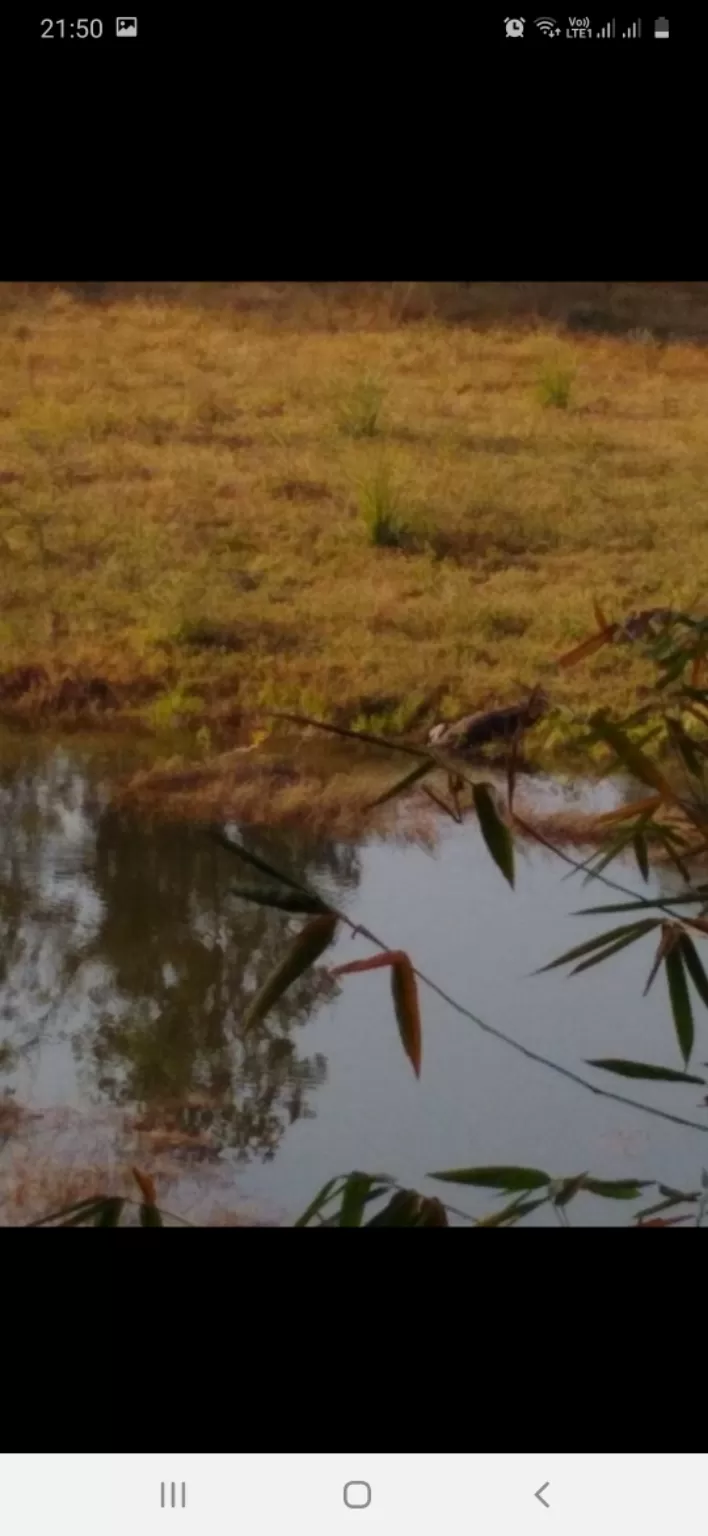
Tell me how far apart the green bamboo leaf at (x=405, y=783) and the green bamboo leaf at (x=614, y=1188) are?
1.01 ft

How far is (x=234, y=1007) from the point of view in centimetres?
105

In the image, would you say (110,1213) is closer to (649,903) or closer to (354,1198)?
(354,1198)

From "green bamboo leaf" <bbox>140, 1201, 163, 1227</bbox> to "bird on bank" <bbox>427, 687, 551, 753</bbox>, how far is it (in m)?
0.38

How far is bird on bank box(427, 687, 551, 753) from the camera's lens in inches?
40.9

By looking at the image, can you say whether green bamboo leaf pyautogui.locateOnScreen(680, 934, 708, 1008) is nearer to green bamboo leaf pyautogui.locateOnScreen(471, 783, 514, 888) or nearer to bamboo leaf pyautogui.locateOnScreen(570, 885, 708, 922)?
bamboo leaf pyautogui.locateOnScreen(570, 885, 708, 922)

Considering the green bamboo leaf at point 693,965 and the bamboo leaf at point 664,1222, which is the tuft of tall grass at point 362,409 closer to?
the green bamboo leaf at point 693,965

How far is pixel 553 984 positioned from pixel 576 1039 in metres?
0.04

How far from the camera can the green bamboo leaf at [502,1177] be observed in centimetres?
100
